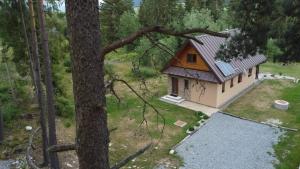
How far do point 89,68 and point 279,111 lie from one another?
18080 mm

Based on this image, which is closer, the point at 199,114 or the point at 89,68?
the point at 89,68

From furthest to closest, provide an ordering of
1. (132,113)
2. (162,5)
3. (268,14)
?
(132,113) → (268,14) → (162,5)

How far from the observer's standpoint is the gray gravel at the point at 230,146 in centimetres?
1275

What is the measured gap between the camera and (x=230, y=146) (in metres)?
14.3

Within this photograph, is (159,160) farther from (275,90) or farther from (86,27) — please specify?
(275,90)

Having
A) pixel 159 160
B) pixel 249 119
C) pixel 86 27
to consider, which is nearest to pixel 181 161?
pixel 159 160

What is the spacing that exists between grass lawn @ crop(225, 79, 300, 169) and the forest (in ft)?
2.23

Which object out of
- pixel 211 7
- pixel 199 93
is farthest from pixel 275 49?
pixel 211 7

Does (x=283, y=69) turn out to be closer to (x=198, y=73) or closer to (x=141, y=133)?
(x=198, y=73)

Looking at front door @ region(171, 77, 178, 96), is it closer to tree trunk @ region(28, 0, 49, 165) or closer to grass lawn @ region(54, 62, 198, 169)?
grass lawn @ region(54, 62, 198, 169)

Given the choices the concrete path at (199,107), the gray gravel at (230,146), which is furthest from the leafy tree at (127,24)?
the gray gravel at (230,146)

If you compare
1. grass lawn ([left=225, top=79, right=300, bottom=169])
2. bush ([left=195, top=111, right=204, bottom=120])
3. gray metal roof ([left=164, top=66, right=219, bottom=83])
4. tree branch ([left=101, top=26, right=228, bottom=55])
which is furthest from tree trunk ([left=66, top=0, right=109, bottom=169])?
bush ([left=195, top=111, right=204, bottom=120])

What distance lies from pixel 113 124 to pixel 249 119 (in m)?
8.44

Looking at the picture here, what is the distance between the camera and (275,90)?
885 inches
